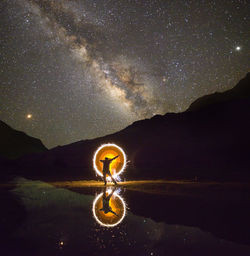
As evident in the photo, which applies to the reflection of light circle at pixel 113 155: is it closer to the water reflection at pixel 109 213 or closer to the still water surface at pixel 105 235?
the water reflection at pixel 109 213

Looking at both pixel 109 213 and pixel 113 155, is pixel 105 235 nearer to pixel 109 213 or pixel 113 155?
pixel 109 213

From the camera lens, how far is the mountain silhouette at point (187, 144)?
5199cm

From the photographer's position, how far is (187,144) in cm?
8062

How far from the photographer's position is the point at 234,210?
7.58 metres

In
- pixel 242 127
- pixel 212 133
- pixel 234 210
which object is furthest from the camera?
pixel 212 133

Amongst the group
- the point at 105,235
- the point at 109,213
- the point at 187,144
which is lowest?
the point at 105,235

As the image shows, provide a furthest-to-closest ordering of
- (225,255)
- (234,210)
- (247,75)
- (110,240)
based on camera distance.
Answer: (247,75) < (234,210) < (110,240) < (225,255)

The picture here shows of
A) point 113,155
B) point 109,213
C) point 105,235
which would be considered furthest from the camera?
point 113,155

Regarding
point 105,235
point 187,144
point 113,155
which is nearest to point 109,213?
point 105,235

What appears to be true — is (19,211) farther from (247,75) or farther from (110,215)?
(247,75)

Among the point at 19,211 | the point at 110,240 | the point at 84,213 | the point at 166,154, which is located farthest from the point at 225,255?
the point at 166,154

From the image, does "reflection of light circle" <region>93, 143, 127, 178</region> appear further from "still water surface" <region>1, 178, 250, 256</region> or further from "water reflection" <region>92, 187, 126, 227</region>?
"still water surface" <region>1, 178, 250, 256</region>

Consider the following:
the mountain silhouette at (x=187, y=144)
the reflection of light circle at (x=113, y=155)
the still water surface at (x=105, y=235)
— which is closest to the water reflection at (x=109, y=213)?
the still water surface at (x=105, y=235)

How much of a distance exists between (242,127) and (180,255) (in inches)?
3445
